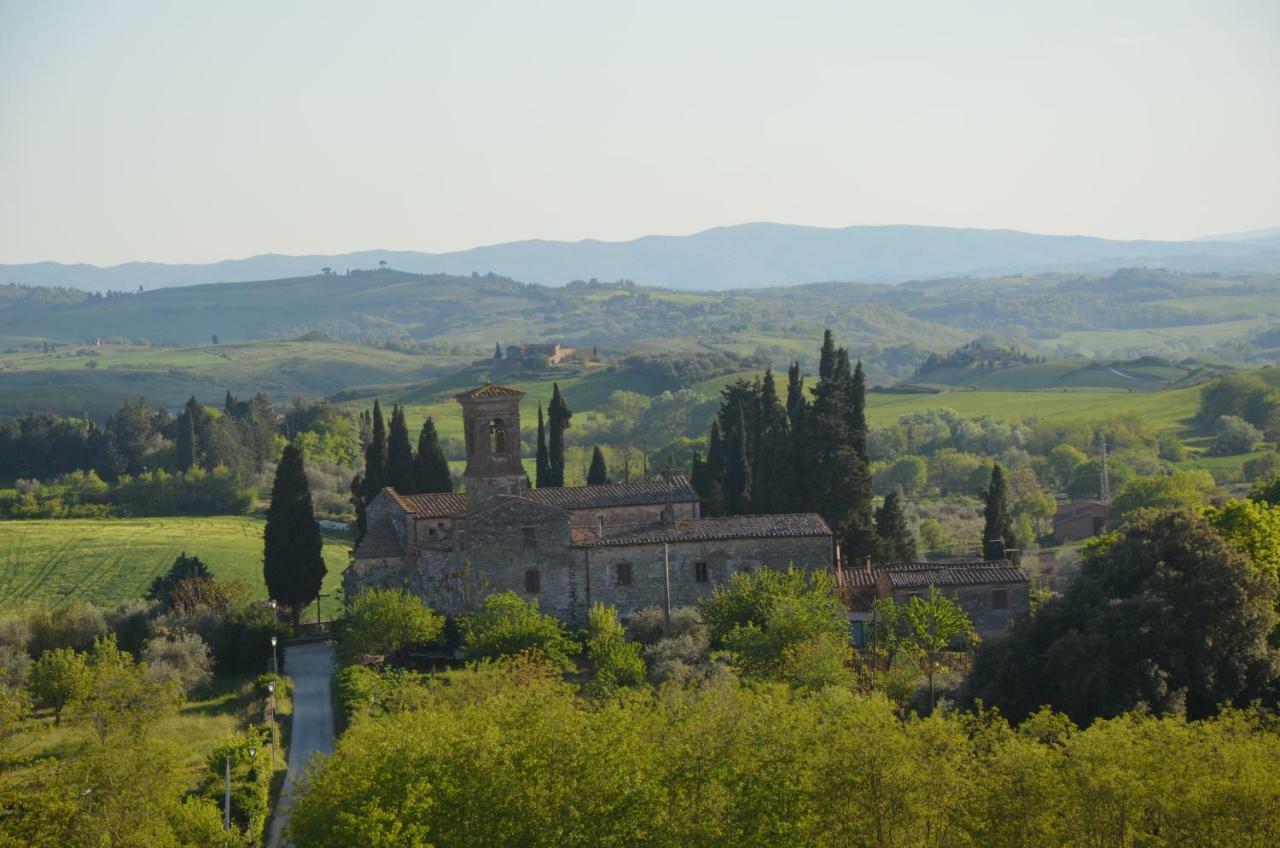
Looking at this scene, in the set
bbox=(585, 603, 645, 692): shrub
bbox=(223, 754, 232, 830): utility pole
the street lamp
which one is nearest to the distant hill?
bbox=(585, 603, 645, 692): shrub

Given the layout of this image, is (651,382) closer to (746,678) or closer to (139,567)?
(139,567)

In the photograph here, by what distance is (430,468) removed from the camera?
7300cm

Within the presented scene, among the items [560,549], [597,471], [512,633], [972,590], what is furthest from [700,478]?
[512,633]

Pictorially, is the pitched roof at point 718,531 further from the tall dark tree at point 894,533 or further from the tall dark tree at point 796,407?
the tall dark tree at point 894,533

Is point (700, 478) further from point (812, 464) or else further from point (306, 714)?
point (306, 714)

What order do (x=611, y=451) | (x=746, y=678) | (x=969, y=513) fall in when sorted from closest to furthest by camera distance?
(x=746, y=678) < (x=969, y=513) < (x=611, y=451)

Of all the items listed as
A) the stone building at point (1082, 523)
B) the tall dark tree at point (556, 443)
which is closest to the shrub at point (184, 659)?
the tall dark tree at point (556, 443)

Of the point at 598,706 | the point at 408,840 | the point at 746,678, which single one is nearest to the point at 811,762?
the point at 408,840

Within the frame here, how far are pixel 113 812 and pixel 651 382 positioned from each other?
464 feet

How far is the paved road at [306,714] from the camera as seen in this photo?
44594 mm

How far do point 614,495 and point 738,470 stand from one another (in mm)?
10181

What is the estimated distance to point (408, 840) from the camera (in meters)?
33.4

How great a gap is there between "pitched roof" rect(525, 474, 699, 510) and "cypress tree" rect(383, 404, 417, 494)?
10.5m

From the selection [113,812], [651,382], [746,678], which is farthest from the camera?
[651,382]
